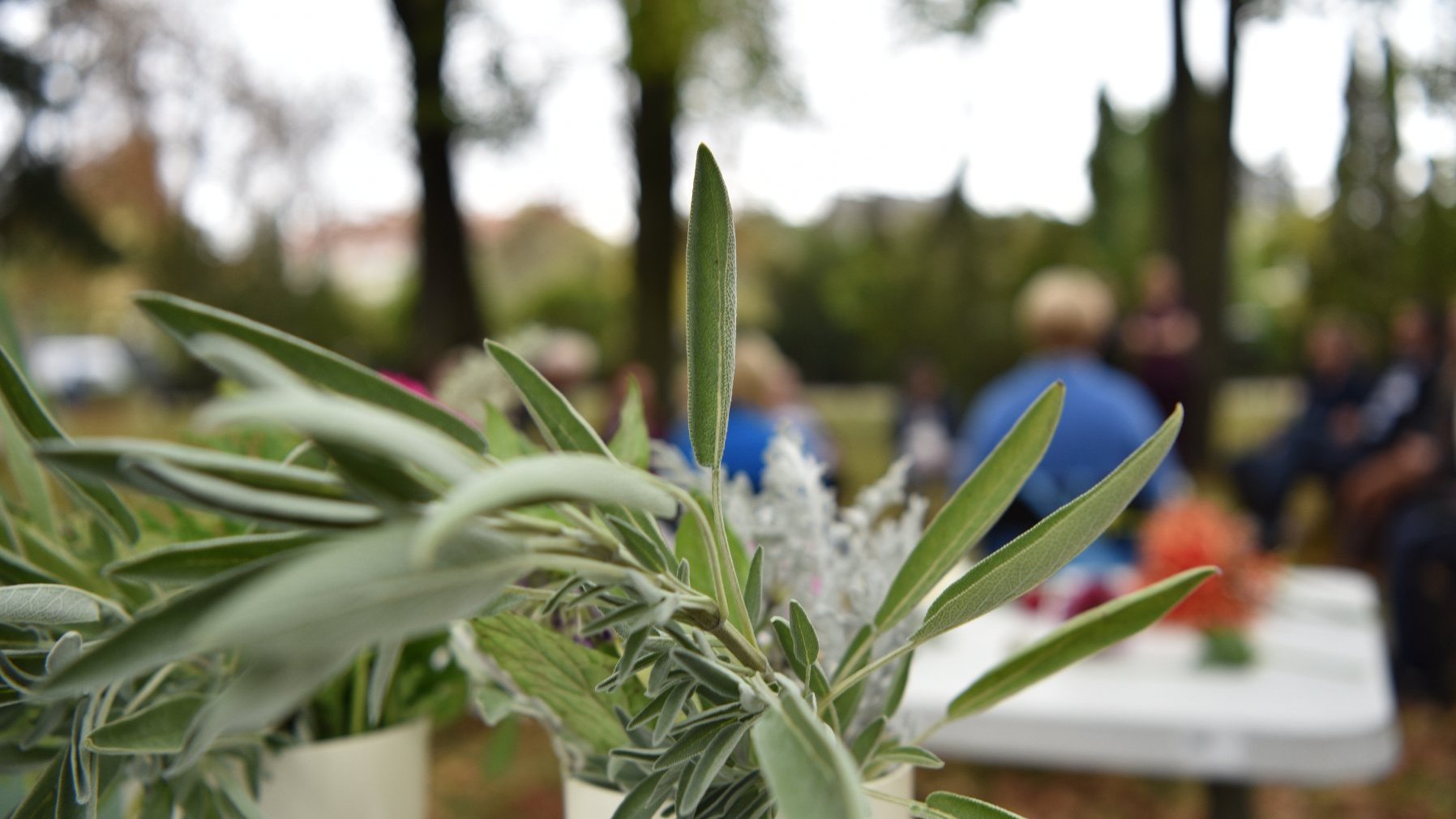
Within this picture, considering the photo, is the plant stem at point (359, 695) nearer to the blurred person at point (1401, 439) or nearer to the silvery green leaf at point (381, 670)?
the silvery green leaf at point (381, 670)

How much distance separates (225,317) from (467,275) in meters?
5.82

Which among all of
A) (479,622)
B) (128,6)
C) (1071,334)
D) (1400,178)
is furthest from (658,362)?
(1400,178)

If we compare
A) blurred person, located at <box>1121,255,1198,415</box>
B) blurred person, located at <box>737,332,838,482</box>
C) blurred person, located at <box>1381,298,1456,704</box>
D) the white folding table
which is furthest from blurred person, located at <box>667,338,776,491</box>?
blurred person, located at <box>1121,255,1198,415</box>

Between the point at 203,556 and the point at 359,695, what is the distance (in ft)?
1.01

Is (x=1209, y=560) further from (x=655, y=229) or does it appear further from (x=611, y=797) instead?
(x=655, y=229)

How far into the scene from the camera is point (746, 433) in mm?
2350

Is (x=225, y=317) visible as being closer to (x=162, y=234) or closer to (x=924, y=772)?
(x=924, y=772)

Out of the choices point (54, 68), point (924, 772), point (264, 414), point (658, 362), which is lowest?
point (924, 772)

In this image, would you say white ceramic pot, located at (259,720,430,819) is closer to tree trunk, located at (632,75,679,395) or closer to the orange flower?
the orange flower

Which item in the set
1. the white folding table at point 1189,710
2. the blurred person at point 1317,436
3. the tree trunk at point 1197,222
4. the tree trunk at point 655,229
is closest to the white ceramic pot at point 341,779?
the white folding table at point 1189,710

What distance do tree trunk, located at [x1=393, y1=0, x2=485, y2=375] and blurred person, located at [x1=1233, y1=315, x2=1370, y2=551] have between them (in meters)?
3.95

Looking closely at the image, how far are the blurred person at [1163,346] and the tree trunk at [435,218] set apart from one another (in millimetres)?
3225

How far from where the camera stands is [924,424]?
24.1 feet

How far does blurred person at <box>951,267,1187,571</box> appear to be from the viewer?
2.44 m
